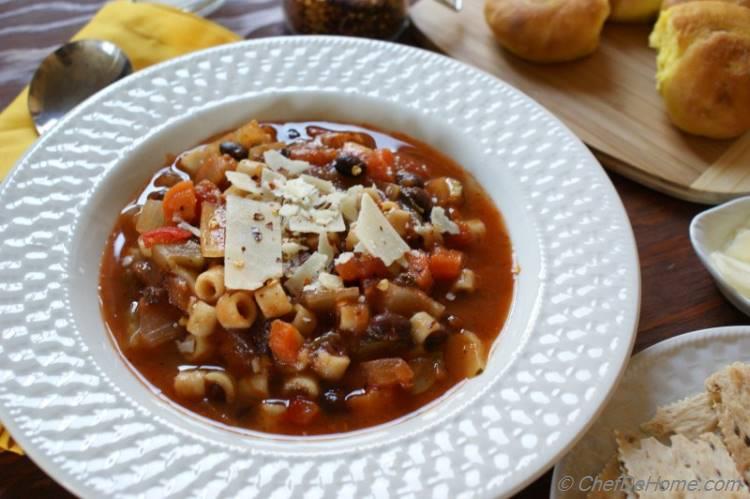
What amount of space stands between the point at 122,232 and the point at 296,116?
36.7 inches

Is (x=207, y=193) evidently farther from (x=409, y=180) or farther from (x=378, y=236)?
(x=409, y=180)

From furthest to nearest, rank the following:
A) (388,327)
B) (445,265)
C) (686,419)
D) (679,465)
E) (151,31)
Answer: (151,31)
(445,265)
(388,327)
(686,419)
(679,465)

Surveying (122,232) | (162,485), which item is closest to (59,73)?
(122,232)

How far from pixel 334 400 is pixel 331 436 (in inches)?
5.4

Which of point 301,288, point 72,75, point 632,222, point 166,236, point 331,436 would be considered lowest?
point 632,222

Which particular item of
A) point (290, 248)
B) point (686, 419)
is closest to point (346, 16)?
point (290, 248)

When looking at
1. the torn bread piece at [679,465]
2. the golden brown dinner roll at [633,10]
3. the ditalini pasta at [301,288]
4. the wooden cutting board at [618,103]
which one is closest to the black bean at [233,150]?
the ditalini pasta at [301,288]

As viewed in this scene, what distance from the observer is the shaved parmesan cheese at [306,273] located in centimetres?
248

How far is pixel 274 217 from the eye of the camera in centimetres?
263

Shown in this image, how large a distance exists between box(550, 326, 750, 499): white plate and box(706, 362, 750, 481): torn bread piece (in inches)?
9.0

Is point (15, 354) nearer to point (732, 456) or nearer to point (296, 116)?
point (296, 116)

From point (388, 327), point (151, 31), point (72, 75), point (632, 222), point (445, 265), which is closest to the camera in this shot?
point (388, 327)

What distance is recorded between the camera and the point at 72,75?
3.45 metres

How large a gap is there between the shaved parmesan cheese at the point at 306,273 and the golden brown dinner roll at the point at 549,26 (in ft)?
5.99
